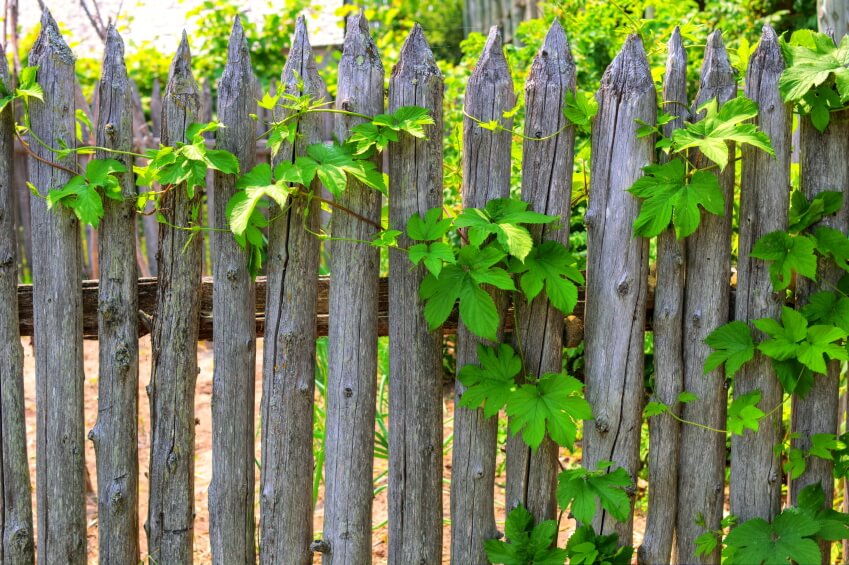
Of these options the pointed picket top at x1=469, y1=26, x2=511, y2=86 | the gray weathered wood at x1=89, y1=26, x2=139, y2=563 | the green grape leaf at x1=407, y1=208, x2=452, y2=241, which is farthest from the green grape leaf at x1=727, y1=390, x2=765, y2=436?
the gray weathered wood at x1=89, y1=26, x2=139, y2=563

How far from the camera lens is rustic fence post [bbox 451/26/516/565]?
2.45m

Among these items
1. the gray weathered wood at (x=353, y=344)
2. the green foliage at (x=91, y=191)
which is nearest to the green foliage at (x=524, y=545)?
the gray weathered wood at (x=353, y=344)

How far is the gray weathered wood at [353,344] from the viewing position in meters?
2.48

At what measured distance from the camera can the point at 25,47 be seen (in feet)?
26.2

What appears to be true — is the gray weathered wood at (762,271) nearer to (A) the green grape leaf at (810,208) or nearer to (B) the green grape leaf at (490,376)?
(A) the green grape leaf at (810,208)

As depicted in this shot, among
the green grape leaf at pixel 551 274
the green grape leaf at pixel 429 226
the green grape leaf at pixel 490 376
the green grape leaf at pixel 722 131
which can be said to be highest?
the green grape leaf at pixel 722 131

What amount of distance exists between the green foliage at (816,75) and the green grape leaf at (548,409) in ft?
3.18

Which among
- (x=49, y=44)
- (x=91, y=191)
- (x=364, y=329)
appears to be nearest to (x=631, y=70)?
(x=364, y=329)

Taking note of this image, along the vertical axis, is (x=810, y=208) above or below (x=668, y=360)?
above

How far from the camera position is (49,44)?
2.52 metres

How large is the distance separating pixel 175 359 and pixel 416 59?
1.11m

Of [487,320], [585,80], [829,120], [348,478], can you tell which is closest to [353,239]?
[487,320]

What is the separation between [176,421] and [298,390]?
39 centimetres

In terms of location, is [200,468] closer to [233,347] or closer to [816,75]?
[233,347]
